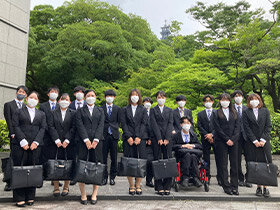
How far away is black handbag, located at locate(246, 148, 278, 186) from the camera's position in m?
5.35

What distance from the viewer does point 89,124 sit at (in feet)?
16.9

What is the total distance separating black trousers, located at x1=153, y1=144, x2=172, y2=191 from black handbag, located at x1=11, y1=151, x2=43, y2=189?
2294 millimetres

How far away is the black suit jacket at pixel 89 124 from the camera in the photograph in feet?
16.6

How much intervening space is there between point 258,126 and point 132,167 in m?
2.84

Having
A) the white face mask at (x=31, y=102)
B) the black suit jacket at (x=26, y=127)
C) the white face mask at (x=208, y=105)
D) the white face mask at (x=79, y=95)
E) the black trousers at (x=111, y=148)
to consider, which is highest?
the white face mask at (x=79, y=95)

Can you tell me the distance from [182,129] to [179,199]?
163 cm

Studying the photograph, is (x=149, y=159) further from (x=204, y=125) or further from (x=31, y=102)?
(x=31, y=102)

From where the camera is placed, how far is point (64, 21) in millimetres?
22719

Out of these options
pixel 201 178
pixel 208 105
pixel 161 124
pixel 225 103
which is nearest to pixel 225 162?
pixel 201 178

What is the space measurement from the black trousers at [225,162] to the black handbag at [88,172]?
2694 millimetres

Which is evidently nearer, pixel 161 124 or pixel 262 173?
pixel 262 173

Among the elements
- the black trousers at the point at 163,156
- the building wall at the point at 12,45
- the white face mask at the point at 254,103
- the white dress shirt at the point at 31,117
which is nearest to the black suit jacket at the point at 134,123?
the black trousers at the point at 163,156

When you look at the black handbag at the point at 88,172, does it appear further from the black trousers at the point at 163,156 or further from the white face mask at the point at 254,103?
the white face mask at the point at 254,103

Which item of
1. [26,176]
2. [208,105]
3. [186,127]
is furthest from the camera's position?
[208,105]
